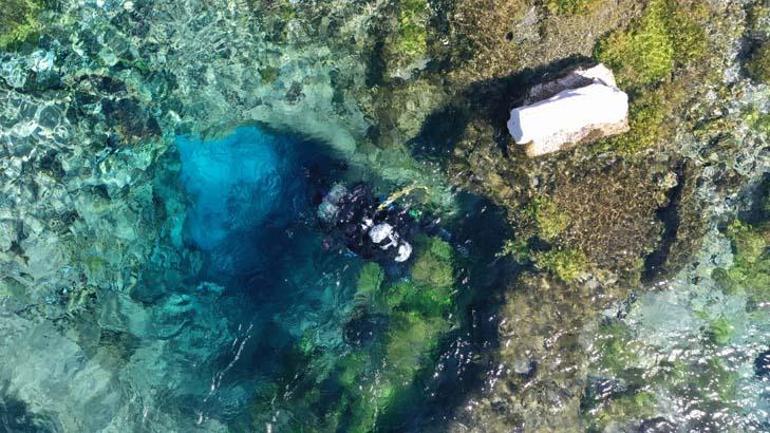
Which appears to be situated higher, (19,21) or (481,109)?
(19,21)

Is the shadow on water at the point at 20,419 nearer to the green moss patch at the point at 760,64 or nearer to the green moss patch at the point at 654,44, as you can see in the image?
the green moss patch at the point at 654,44

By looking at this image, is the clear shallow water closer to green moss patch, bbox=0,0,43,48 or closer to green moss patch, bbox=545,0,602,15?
green moss patch, bbox=0,0,43,48

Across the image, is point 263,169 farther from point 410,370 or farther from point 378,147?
point 410,370

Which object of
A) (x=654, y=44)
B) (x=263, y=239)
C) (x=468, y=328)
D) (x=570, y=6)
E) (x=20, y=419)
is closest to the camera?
(x=570, y=6)

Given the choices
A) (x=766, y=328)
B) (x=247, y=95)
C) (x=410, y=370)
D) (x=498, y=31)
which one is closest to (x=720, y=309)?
(x=766, y=328)

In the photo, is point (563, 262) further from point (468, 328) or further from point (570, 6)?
point (570, 6)

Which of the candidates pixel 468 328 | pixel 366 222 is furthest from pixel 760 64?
pixel 366 222

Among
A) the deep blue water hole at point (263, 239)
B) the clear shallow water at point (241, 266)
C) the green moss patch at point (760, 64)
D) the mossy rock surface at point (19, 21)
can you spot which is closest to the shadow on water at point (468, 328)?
the clear shallow water at point (241, 266)
